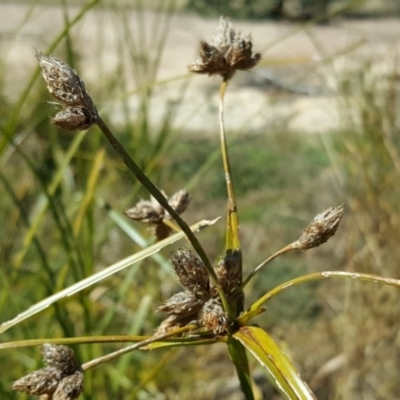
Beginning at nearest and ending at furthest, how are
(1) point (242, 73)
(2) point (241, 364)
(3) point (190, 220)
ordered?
(2) point (241, 364) < (3) point (190, 220) < (1) point (242, 73)

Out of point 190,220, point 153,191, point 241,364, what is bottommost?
point 190,220

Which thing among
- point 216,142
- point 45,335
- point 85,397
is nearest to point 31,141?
point 216,142

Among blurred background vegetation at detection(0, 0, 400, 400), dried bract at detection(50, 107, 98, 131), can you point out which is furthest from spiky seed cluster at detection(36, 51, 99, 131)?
blurred background vegetation at detection(0, 0, 400, 400)

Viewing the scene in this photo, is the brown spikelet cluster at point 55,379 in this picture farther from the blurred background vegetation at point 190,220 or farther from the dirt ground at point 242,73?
the dirt ground at point 242,73

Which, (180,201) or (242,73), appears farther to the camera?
(242,73)

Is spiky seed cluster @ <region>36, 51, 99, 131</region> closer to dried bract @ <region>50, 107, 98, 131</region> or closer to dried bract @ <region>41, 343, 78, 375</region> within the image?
dried bract @ <region>50, 107, 98, 131</region>

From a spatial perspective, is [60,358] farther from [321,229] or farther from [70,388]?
[321,229]

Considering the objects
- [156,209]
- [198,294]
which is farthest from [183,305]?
[156,209]

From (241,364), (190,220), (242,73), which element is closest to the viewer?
(241,364)

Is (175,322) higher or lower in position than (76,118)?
lower
